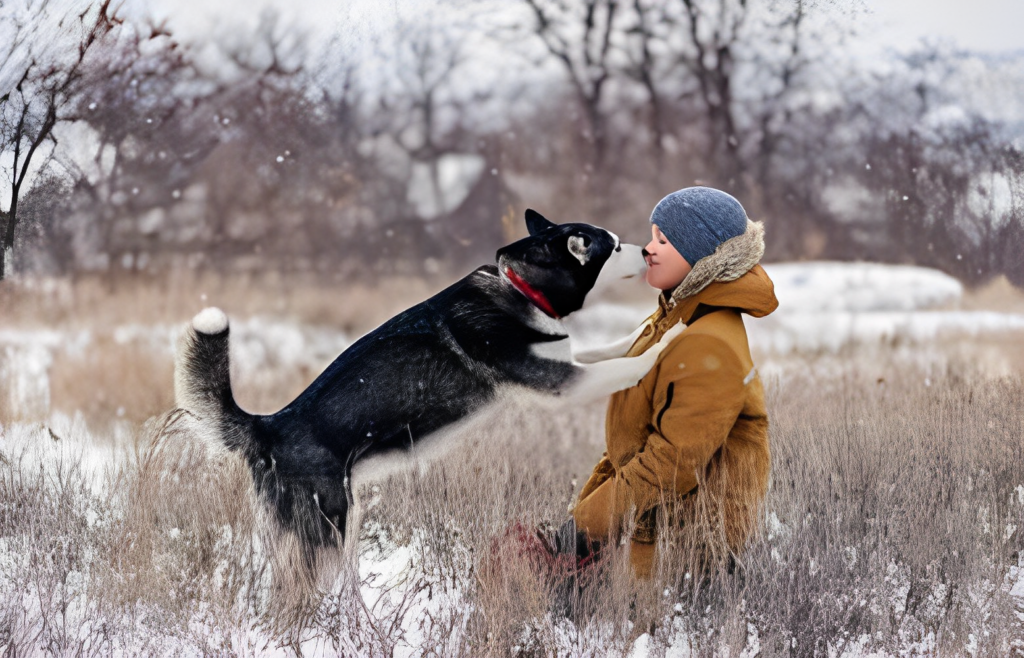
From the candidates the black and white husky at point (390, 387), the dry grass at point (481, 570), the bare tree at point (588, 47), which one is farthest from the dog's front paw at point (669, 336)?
the bare tree at point (588, 47)

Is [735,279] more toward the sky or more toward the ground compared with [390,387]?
more toward the sky

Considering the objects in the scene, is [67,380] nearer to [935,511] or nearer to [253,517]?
[253,517]

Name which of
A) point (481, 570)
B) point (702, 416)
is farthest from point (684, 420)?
point (481, 570)

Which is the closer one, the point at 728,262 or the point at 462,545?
the point at 728,262

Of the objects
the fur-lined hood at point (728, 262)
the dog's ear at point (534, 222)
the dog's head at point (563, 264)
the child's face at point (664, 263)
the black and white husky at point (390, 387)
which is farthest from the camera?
the dog's ear at point (534, 222)

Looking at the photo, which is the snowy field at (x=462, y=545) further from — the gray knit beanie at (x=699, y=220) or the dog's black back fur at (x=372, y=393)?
the gray knit beanie at (x=699, y=220)

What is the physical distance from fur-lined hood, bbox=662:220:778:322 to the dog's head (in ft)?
1.34

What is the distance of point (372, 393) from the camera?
2910 mm

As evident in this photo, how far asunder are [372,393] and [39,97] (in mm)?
2799

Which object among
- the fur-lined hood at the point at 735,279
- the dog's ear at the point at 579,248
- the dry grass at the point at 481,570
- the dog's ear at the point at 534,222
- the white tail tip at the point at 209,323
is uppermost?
the dog's ear at the point at 534,222

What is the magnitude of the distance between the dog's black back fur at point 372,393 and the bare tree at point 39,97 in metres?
1.77

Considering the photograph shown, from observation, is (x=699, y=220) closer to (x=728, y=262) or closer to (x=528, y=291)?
(x=728, y=262)

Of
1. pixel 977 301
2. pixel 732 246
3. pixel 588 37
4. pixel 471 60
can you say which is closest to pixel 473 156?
pixel 471 60

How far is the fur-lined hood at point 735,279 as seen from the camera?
2566 millimetres
